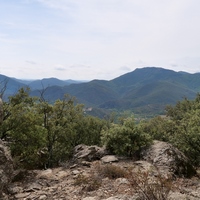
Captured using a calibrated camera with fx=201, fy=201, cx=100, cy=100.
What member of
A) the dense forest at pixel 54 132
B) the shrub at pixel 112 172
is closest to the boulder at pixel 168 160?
the dense forest at pixel 54 132

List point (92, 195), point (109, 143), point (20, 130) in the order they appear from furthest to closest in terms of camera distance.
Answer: point (109, 143) → point (20, 130) → point (92, 195)

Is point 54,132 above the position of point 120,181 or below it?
above

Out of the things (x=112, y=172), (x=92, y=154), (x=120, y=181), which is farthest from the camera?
(x=92, y=154)

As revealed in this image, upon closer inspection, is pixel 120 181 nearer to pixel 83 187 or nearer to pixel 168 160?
pixel 83 187

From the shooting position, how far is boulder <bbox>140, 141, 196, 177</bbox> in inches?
628

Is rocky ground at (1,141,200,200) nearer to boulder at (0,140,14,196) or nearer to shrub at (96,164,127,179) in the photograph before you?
shrub at (96,164,127,179)

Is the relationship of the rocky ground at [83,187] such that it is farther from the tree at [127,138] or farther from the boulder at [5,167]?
the tree at [127,138]

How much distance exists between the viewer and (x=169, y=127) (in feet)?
112

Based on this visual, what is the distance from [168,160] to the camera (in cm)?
1655

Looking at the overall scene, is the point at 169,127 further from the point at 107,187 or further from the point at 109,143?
the point at 107,187

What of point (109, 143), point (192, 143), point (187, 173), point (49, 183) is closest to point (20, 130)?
point (49, 183)

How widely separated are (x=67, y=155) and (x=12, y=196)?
2112 centimetres

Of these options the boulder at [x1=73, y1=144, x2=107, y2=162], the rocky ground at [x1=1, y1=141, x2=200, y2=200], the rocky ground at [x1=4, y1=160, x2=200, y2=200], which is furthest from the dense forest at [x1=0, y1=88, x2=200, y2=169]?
the rocky ground at [x1=4, y1=160, x2=200, y2=200]

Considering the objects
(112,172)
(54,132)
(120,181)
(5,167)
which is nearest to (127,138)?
(112,172)
